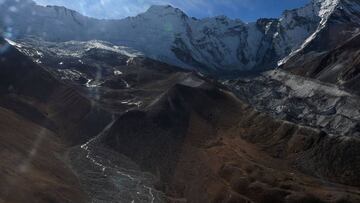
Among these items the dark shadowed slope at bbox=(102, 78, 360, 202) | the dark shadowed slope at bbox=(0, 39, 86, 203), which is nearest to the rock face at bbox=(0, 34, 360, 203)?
the dark shadowed slope at bbox=(102, 78, 360, 202)

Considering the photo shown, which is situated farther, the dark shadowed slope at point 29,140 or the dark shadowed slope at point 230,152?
the dark shadowed slope at point 230,152

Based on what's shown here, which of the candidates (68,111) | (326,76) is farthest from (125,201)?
(326,76)

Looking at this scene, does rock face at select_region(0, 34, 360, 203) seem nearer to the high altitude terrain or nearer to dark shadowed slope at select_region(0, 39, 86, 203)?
the high altitude terrain

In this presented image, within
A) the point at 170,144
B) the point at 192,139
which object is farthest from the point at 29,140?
the point at 192,139

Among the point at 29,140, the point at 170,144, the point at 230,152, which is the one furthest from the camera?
the point at 170,144

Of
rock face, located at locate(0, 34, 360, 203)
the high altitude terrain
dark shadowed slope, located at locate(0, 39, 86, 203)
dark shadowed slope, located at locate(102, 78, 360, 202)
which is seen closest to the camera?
dark shadowed slope, located at locate(0, 39, 86, 203)

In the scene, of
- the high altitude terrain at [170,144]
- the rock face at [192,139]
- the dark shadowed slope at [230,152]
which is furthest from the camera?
the rock face at [192,139]

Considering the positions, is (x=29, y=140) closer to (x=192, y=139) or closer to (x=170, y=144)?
(x=170, y=144)

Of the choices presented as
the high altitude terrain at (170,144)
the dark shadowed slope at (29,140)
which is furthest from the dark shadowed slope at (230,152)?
the dark shadowed slope at (29,140)

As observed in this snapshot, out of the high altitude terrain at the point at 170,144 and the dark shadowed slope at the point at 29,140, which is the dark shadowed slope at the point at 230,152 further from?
the dark shadowed slope at the point at 29,140

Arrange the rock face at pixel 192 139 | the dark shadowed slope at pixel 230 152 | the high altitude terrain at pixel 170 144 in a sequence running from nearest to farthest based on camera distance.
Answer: the high altitude terrain at pixel 170 144 → the dark shadowed slope at pixel 230 152 → the rock face at pixel 192 139

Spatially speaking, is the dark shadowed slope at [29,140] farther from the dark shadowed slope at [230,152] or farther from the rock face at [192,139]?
the dark shadowed slope at [230,152]
